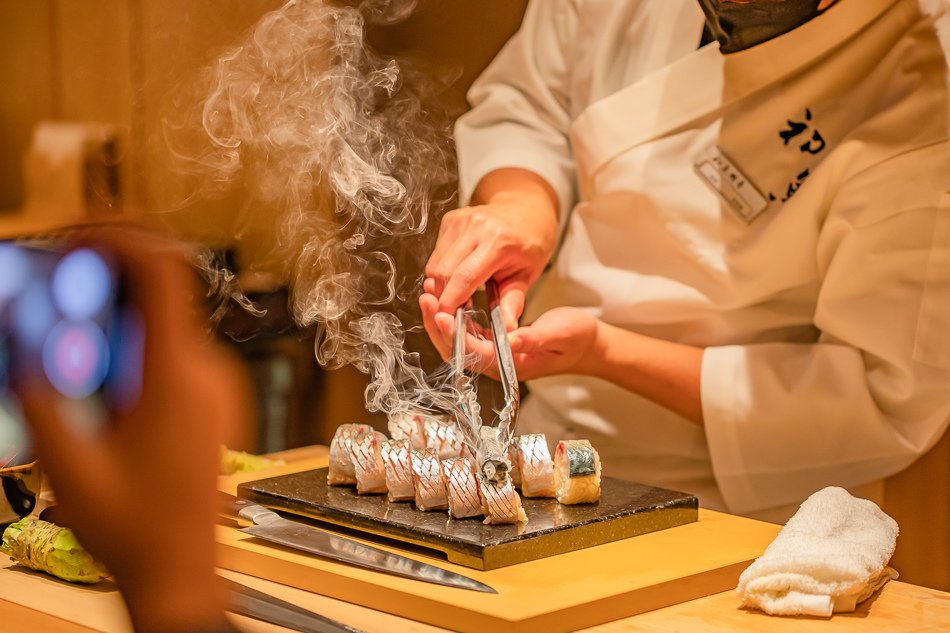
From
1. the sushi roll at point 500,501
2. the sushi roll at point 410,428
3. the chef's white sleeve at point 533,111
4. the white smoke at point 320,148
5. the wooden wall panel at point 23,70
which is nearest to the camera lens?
the sushi roll at point 500,501

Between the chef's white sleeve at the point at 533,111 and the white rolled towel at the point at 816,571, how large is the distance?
106 cm

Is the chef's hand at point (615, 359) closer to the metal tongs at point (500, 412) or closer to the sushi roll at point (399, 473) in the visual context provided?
the metal tongs at point (500, 412)

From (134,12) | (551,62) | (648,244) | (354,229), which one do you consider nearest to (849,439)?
(648,244)

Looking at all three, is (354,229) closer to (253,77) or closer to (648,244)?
(253,77)

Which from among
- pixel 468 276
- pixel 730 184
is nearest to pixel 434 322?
pixel 468 276

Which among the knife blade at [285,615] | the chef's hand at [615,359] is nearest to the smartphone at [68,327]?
the knife blade at [285,615]

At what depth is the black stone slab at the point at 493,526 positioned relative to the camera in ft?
3.89

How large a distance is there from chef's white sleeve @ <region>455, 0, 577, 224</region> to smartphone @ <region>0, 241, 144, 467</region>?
1700 mm

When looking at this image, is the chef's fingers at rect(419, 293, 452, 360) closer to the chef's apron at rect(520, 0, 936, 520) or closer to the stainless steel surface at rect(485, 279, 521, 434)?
the stainless steel surface at rect(485, 279, 521, 434)

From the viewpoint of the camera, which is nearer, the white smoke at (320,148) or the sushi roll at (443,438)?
the sushi roll at (443,438)

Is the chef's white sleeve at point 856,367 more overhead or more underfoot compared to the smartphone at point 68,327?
more underfoot

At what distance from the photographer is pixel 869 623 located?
1055mm

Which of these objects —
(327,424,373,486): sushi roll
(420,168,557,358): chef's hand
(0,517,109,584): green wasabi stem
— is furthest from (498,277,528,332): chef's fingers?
(0,517,109,584): green wasabi stem

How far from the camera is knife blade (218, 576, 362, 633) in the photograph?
38.3 inches
